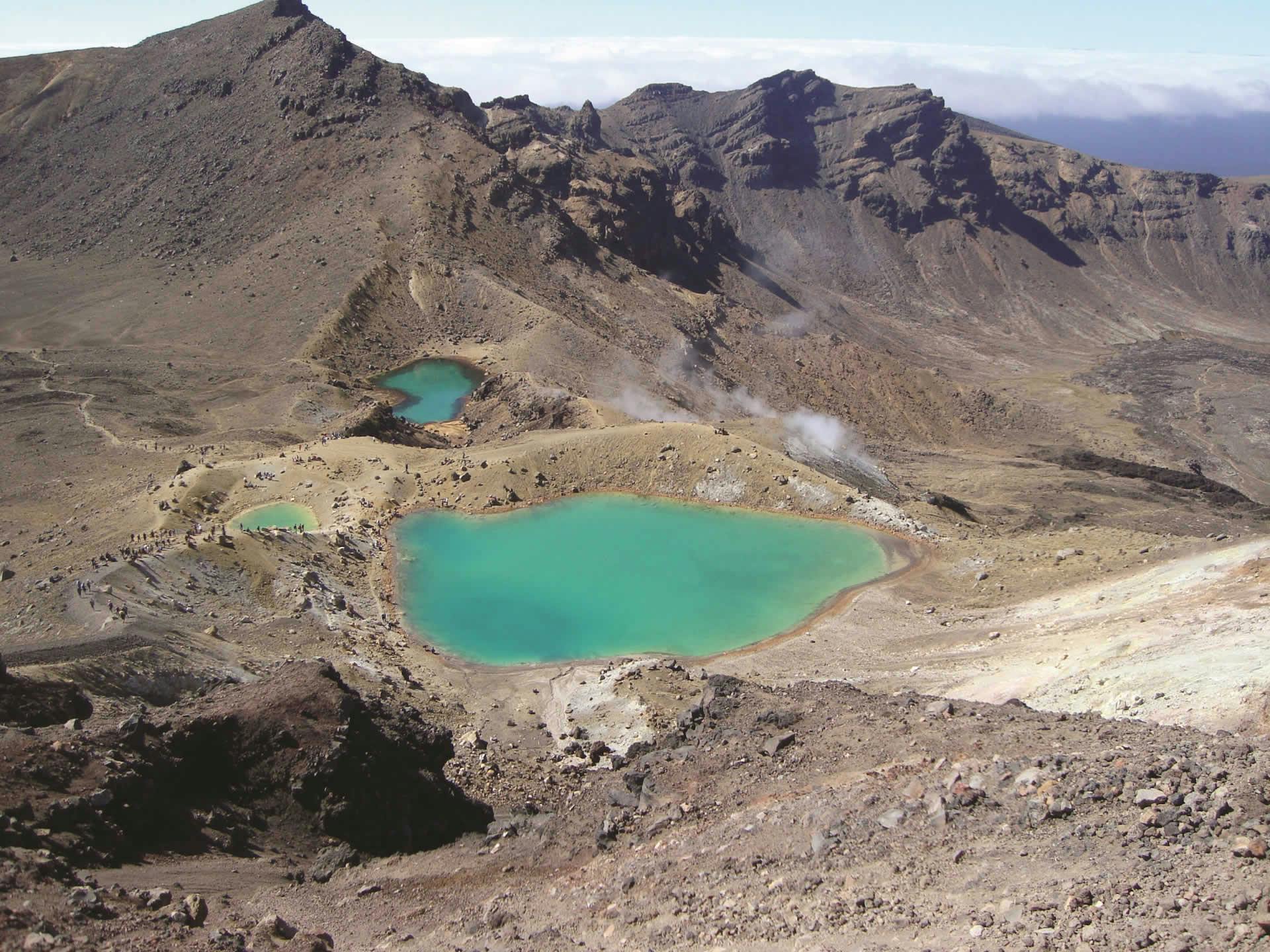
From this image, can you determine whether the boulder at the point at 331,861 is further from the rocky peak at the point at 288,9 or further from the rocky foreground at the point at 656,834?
the rocky peak at the point at 288,9

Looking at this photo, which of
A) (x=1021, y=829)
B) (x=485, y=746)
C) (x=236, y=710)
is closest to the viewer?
(x=1021, y=829)

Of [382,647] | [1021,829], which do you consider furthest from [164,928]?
[382,647]

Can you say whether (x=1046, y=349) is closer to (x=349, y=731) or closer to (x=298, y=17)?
(x=298, y=17)

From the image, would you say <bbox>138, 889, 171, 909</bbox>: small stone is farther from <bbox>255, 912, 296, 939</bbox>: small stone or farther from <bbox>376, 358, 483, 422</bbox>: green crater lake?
<bbox>376, 358, 483, 422</bbox>: green crater lake

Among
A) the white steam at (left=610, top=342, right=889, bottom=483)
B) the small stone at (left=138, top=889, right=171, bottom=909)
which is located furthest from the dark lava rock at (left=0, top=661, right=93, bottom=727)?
the white steam at (left=610, top=342, right=889, bottom=483)

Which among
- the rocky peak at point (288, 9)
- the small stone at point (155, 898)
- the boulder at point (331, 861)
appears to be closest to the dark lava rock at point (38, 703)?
the small stone at point (155, 898)
